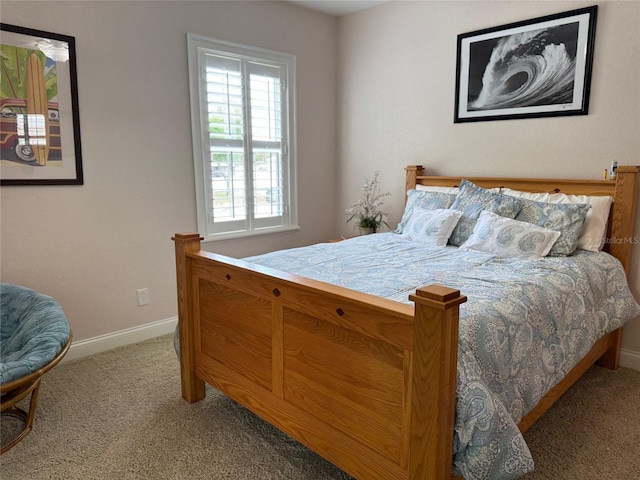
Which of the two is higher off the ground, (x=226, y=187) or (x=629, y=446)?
(x=226, y=187)

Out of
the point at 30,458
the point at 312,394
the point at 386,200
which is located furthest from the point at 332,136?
the point at 30,458

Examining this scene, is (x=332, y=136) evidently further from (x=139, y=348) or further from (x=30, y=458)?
(x=30, y=458)

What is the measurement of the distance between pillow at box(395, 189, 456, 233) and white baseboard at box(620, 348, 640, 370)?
56.6 inches

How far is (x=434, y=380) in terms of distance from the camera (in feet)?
4.31

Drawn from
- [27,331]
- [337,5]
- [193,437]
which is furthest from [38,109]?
[337,5]

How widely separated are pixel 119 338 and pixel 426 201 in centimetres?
236

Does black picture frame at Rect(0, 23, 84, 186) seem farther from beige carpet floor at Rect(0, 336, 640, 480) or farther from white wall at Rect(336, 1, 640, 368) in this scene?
white wall at Rect(336, 1, 640, 368)

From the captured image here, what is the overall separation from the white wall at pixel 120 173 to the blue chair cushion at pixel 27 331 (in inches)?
16.0

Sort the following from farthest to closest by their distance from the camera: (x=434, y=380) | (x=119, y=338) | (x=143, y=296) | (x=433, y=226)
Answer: (x=143, y=296) < (x=119, y=338) < (x=433, y=226) < (x=434, y=380)

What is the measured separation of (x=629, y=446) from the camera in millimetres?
2076

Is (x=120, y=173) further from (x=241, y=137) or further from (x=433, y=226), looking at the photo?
(x=433, y=226)

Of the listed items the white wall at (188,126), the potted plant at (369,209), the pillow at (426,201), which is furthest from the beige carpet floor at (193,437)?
Result: the potted plant at (369,209)

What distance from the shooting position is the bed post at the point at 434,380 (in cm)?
127

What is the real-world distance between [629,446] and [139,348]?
2852 mm
